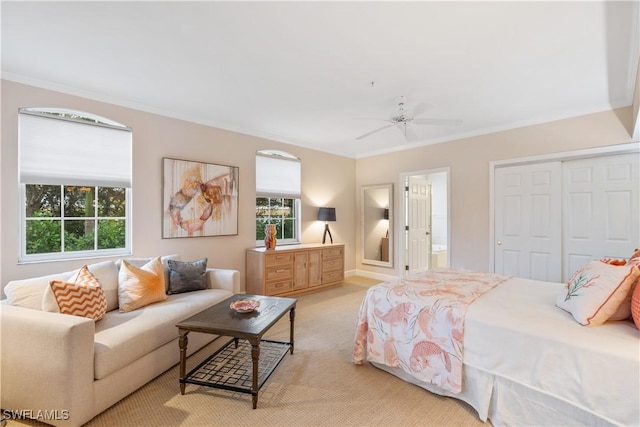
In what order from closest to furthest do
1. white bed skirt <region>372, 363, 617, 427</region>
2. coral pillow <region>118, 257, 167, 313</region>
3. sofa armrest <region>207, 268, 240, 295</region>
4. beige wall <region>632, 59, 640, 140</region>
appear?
white bed skirt <region>372, 363, 617, 427</region> → coral pillow <region>118, 257, 167, 313</region> → beige wall <region>632, 59, 640, 140</region> → sofa armrest <region>207, 268, 240, 295</region>

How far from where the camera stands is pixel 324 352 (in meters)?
2.77

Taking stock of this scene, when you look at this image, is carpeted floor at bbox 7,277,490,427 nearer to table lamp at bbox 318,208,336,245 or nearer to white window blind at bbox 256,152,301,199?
white window blind at bbox 256,152,301,199

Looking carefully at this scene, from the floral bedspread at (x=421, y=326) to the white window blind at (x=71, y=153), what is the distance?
315 centimetres

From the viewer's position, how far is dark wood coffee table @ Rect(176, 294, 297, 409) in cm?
198

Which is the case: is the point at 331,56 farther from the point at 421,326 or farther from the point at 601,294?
the point at 601,294

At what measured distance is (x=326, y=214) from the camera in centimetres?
541

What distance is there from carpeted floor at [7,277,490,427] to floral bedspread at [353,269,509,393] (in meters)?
0.14

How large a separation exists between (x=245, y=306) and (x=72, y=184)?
2.41 metres

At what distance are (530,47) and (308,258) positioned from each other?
3.73m

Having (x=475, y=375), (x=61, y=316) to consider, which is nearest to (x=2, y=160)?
(x=61, y=316)

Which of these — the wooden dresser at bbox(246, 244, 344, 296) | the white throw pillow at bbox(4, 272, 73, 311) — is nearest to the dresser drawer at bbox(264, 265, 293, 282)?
the wooden dresser at bbox(246, 244, 344, 296)

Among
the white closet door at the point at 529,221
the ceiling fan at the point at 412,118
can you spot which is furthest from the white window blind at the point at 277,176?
the white closet door at the point at 529,221

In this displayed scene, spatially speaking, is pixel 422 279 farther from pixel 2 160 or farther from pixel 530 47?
pixel 2 160

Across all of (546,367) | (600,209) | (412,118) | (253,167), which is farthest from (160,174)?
(600,209)
